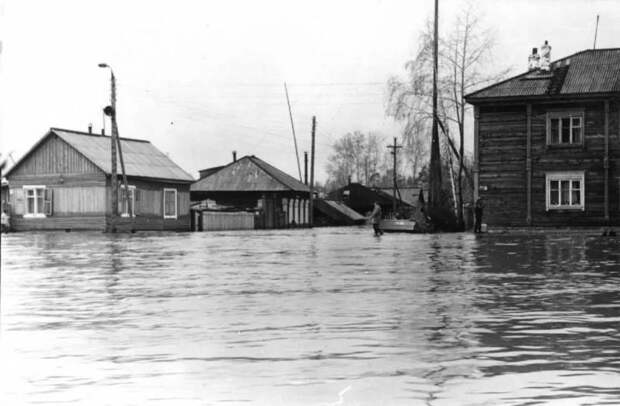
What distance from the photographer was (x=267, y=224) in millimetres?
77312

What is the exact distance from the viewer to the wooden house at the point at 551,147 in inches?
1757

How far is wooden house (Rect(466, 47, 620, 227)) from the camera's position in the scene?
1757 inches

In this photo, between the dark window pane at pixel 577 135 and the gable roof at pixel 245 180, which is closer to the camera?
the dark window pane at pixel 577 135

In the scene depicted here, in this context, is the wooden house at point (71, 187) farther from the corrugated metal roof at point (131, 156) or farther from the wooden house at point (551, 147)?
the wooden house at point (551, 147)

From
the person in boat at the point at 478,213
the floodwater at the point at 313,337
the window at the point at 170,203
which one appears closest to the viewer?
the floodwater at the point at 313,337

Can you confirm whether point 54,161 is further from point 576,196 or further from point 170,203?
point 576,196

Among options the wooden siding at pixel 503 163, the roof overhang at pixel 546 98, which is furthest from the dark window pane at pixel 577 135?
the wooden siding at pixel 503 163

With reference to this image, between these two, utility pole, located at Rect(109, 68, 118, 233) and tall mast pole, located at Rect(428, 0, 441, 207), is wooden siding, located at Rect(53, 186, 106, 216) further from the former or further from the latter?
tall mast pole, located at Rect(428, 0, 441, 207)

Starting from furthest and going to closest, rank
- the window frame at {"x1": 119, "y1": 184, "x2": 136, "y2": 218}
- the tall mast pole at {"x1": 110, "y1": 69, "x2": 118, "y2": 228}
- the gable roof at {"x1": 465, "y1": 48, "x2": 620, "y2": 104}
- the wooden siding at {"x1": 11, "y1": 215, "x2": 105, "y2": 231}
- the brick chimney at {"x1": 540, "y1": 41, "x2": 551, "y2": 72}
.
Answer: the window frame at {"x1": 119, "y1": 184, "x2": 136, "y2": 218} < the wooden siding at {"x1": 11, "y1": 215, "x2": 105, "y2": 231} < the tall mast pole at {"x1": 110, "y1": 69, "x2": 118, "y2": 228} < the brick chimney at {"x1": 540, "y1": 41, "x2": 551, "y2": 72} < the gable roof at {"x1": 465, "y1": 48, "x2": 620, "y2": 104}

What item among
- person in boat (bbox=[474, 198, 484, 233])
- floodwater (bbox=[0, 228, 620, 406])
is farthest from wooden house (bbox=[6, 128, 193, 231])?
floodwater (bbox=[0, 228, 620, 406])

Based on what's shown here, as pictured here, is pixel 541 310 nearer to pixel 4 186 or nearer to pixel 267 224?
pixel 4 186

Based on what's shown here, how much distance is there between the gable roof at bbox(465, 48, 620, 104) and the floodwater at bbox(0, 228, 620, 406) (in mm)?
26909

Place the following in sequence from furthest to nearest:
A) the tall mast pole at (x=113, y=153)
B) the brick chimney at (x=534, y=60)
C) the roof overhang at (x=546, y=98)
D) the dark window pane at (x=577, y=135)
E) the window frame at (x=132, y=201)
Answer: the window frame at (x=132, y=201), the tall mast pole at (x=113, y=153), the brick chimney at (x=534, y=60), the dark window pane at (x=577, y=135), the roof overhang at (x=546, y=98)

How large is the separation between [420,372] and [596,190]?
3914cm
